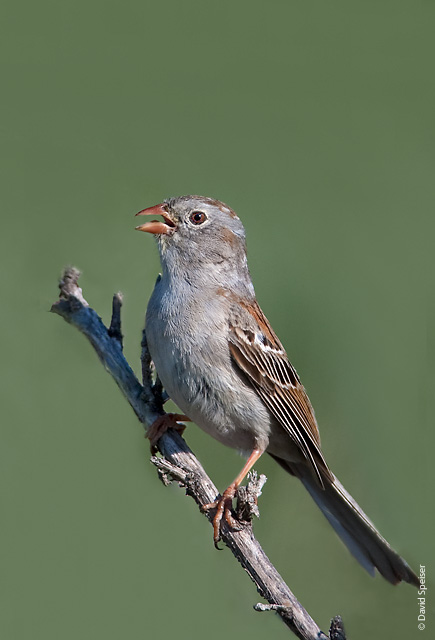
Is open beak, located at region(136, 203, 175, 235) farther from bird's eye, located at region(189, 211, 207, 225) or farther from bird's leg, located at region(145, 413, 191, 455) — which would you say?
bird's leg, located at region(145, 413, 191, 455)

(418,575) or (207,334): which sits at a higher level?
(207,334)

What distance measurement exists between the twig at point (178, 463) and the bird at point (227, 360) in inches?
7.3

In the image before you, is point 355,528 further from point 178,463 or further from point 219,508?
point 178,463

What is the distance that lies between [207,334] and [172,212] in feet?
3.15

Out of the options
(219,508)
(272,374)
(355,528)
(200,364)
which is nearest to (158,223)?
(200,364)

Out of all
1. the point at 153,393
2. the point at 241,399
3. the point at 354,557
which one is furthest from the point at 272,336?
the point at 354,557

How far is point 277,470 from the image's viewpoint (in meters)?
6.00

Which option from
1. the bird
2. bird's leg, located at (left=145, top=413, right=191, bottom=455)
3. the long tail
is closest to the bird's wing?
the bird

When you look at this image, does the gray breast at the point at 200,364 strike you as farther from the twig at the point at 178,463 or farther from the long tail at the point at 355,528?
the long tail at the point at 355,528

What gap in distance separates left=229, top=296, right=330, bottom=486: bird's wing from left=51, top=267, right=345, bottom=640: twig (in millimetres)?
690

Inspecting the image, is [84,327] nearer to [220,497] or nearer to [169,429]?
[169,429]

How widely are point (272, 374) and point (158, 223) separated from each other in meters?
1.40

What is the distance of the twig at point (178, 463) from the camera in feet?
12.5

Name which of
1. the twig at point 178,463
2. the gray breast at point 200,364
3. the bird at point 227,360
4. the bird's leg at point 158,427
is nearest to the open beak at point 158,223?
the bird at point 227,360
